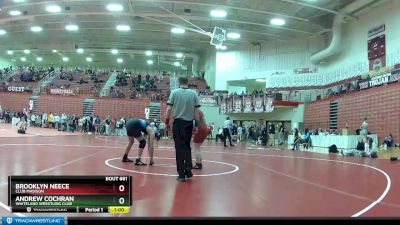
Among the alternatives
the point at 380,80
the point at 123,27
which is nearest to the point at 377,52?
the point at 380,80

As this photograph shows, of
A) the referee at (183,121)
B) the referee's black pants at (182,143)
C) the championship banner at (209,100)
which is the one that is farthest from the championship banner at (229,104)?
the referee's black pants at (182,143)

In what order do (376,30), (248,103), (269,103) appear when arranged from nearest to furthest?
(376,30), (269,103), (248,103)

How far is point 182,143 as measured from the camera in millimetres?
5949

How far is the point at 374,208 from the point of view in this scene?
4.16 meters

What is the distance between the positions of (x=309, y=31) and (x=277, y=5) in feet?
24.6

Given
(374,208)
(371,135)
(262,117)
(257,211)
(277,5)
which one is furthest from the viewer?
(262,117)

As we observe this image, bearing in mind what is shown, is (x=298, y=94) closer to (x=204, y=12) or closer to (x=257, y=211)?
(x=204, y=12)

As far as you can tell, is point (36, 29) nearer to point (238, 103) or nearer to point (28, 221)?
point (238, 103)

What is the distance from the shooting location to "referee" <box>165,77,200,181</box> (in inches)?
233

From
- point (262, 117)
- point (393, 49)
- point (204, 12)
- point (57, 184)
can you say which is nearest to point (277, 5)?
point (204, 12)

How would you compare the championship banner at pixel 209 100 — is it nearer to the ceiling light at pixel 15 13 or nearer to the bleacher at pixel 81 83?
the bleacher at pixel 81 83

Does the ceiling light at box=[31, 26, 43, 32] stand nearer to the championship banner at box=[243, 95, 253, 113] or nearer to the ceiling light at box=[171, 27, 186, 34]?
the ceiling light at box=[171, 27, 186, 34]

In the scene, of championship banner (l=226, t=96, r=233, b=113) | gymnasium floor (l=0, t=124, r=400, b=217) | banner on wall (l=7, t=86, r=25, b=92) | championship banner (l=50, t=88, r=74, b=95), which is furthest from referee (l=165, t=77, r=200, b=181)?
banner on wall (l=7, t=86, r=25, b=92)
